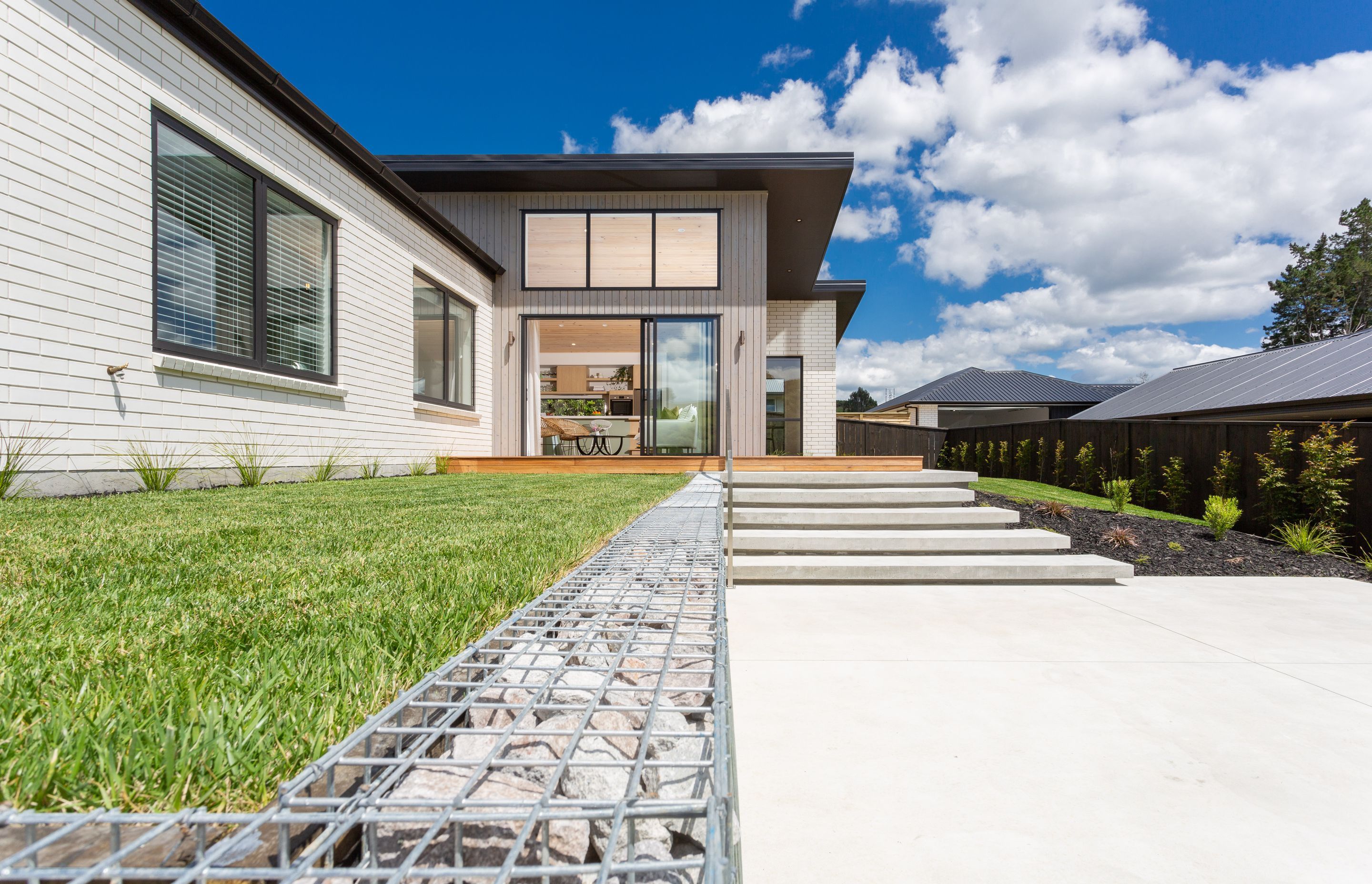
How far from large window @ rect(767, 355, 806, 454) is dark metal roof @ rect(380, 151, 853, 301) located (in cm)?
337

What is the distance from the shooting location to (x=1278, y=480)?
211 inches

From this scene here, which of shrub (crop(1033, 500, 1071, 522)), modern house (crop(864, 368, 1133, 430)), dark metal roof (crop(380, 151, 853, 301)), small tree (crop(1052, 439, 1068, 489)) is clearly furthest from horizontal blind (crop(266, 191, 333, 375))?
modern house (crop(864, 368, 1133, 430))

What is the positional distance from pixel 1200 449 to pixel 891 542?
187 inches

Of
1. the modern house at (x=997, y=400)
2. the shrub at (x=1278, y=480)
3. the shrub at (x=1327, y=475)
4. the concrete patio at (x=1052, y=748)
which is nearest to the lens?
the concrete patio at (x=1052, y=748)

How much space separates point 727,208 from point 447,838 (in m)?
9.20

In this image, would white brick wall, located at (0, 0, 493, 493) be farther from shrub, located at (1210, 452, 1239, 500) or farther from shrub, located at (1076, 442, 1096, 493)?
shrub, located at (1076, 442, 1096, 493)

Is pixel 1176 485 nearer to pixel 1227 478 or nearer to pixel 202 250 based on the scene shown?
pixel 1227 478

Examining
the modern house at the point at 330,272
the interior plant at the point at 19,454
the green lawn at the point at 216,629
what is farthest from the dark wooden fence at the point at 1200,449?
the interior plant at the point at 19,454

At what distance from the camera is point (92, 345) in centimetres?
362

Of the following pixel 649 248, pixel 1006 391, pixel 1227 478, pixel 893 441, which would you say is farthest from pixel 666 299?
pixel 1006 391

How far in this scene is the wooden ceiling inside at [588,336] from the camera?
10.8 meters

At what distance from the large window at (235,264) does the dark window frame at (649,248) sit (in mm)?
3578

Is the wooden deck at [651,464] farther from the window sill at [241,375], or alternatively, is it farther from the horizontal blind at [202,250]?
the horizontal blind at [202,250]

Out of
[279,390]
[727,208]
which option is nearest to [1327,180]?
[727,208]
